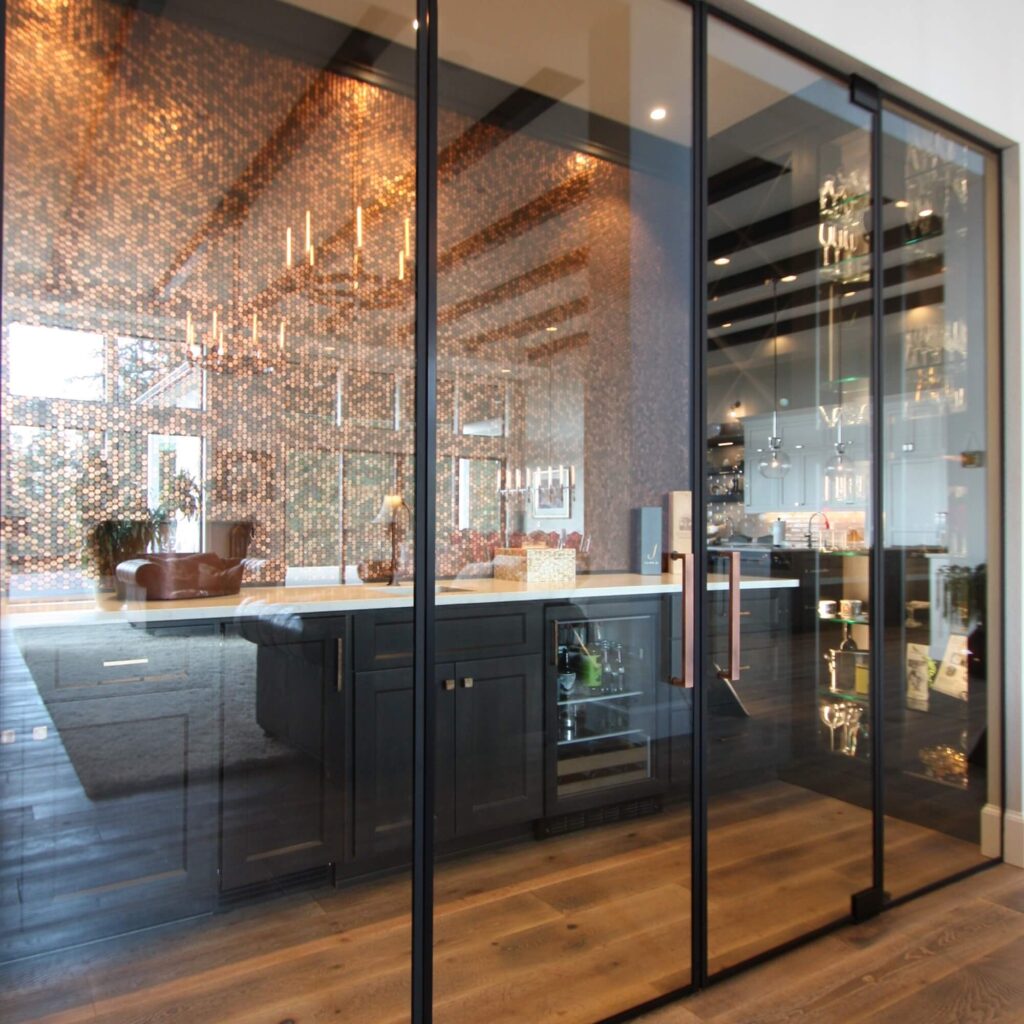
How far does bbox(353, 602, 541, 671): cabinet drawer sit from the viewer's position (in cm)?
184

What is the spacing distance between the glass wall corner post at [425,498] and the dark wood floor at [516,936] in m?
0.04

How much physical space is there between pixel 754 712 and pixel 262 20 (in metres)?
2.24

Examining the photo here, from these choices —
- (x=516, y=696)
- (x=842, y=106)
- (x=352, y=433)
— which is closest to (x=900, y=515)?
(x=842, y=106)

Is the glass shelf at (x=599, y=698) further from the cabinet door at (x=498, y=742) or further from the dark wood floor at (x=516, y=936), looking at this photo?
the dark wood floor at (x=516, y=936)

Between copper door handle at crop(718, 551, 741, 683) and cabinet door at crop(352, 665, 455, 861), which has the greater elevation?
copper door handle at crop(718, 551, 741, 683)

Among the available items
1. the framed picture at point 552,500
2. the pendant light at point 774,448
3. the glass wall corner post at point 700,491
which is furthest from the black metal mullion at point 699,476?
the framed picture at point 552,500

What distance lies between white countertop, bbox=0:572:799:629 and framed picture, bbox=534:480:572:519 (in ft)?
0.62

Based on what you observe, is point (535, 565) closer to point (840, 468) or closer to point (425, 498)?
point (425, 498)

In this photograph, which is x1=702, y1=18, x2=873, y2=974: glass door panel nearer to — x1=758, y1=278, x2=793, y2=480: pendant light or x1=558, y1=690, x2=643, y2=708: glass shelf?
x1=758, y1=278, x2=793, y2=480: pendant light

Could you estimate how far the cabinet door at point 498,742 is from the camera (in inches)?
76.4

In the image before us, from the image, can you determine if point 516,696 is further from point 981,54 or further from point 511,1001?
point 981,54

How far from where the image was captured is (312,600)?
1.83 meters

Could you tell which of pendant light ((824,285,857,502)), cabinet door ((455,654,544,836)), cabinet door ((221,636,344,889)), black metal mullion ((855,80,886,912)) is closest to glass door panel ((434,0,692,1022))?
cabinet door ((455,654,544,836))

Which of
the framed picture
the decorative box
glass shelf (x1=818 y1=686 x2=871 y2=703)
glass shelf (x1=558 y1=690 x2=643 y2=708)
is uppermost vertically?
the framed picture
